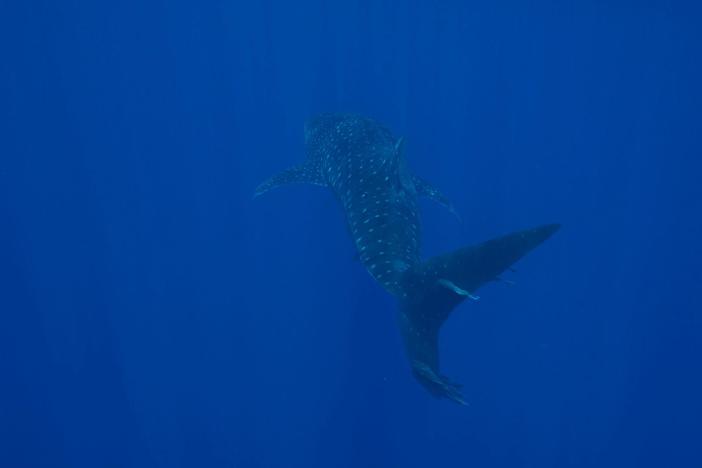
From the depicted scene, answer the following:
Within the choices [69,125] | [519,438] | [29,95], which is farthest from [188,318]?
[519,438]

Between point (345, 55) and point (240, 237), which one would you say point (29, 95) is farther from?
point (345, 55)

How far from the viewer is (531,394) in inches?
619

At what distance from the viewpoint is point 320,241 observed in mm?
15039

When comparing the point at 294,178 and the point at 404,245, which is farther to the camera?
the point at 294,178

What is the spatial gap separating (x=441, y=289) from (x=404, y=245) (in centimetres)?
120

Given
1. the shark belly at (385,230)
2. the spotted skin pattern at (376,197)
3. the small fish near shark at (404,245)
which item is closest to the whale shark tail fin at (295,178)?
the small fish near shark at (404,245)

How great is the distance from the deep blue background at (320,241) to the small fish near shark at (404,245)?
5568 millimetres

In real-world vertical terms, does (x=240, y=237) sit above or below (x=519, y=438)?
above

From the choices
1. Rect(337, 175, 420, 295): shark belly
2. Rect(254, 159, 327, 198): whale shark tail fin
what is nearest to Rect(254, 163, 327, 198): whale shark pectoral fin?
Rect(254, 159, 327, 198): whale shark tail fin

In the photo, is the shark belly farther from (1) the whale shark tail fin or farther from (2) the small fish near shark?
(1) the whale shark tail fin

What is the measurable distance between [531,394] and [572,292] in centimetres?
335

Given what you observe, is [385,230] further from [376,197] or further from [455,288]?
[455,288]

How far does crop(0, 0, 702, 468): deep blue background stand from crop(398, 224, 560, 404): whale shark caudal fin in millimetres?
7929

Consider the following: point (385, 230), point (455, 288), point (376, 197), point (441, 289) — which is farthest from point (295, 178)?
point (455, 288)
